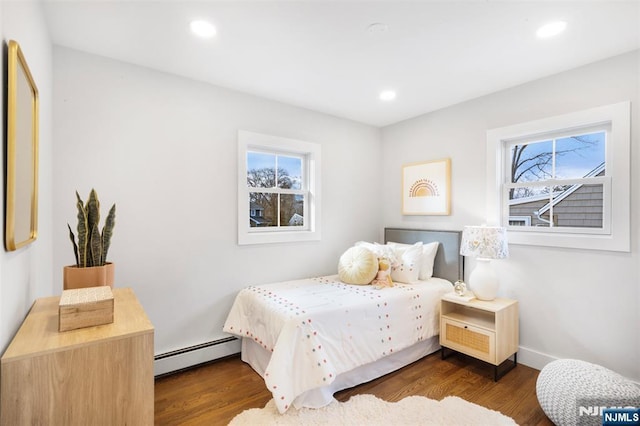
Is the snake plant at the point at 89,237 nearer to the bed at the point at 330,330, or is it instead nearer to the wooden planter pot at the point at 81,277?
the wooden planter pot at the point at 81,277

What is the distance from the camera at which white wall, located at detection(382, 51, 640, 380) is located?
220 cm

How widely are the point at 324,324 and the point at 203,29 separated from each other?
6.87 ft

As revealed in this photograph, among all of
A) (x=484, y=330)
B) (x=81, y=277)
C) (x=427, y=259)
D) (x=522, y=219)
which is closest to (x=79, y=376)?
(x=81, y=277)

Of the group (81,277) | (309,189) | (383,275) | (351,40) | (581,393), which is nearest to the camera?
(81,277)

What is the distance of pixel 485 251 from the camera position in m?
2.56

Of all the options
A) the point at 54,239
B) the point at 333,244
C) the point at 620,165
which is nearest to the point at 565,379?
the point at 620,165

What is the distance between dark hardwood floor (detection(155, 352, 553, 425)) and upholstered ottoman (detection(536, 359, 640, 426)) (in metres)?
0.18

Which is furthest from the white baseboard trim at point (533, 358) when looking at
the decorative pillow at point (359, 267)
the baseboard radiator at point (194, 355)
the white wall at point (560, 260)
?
the baseboard radiator at point (194, 355)

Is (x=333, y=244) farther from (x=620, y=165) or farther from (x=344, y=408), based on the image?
(x=620, y=165)

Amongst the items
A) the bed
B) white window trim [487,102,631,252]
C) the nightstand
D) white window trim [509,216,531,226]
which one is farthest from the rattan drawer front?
white window trim [509,216,531,226]

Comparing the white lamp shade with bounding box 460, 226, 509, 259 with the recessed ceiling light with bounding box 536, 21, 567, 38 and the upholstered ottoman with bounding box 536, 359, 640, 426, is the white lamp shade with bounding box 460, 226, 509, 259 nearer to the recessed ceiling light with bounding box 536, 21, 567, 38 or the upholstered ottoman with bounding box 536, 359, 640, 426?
the upholstered ottoman with bounding box 536, 359, 640, 426

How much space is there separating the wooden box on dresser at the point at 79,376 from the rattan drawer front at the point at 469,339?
2379mm

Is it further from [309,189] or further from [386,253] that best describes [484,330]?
[309,189]

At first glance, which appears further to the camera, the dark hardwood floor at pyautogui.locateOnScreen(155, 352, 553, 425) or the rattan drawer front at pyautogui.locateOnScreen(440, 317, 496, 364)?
the rattan drawer front at pyautogui.locateOnScreen(440, 317, 496, 364)
